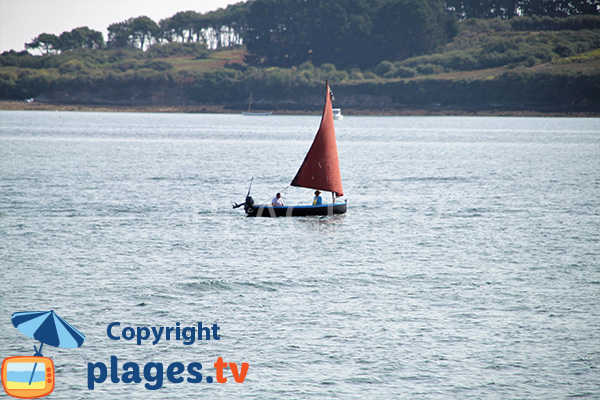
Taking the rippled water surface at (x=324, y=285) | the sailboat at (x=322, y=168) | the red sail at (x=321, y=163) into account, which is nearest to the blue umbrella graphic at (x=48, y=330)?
the rippled water surface at (x=324, y=285)

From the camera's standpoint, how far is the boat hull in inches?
2164

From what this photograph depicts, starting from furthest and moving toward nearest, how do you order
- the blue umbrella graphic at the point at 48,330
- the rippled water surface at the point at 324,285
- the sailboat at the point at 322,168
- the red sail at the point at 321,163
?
the red sail at the point at 321,163 < the sailboat at the point at 322,168 < the rippled water surface at the point at 324,285 < the blue umbrella graphic at the point at 48,330

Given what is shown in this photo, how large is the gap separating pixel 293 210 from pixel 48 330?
31022mm

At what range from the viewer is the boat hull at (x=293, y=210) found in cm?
5497

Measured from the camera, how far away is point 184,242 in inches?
1861

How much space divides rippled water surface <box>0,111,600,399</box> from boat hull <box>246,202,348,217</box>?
817 millimetres

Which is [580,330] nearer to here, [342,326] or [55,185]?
[342,326]

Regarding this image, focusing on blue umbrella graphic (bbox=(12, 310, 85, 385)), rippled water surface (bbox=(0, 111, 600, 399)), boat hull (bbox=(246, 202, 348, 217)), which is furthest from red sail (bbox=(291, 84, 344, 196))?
blue umbrella graphic (bbox=(12, 310, 85, 385))

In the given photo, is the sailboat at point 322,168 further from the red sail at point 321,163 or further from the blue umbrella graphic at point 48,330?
the blue umbrella graphic at point 48,330

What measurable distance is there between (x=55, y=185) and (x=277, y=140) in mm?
101818

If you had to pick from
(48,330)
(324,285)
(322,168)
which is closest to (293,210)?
(322,168)

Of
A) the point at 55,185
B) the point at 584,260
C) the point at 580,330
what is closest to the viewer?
the point at 580,330

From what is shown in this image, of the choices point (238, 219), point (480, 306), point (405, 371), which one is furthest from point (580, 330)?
point (238, 219)

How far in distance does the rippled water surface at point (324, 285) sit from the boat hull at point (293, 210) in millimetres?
817
